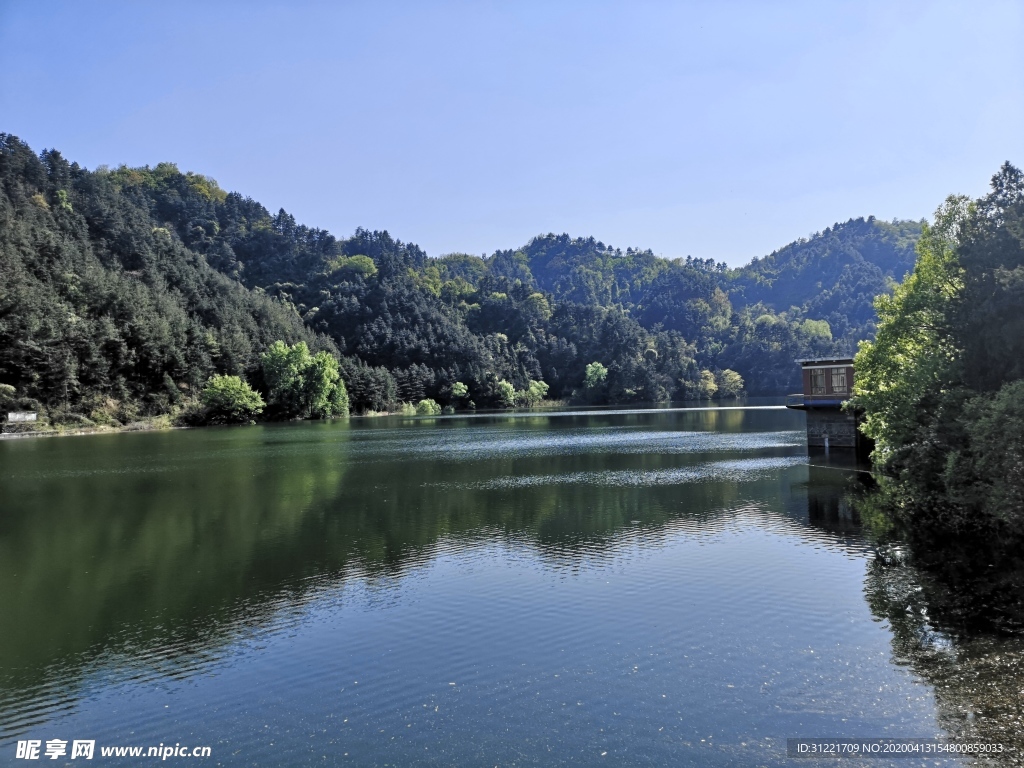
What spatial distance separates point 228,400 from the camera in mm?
106188

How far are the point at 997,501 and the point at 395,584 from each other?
18.0 meters

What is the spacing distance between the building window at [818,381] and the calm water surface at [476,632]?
21263 mm

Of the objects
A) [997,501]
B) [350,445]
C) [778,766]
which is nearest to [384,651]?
[778,766]

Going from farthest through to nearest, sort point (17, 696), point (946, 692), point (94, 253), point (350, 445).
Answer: point (94, 253) → point (350, 445) → point (17, 696) → point (946, 692)

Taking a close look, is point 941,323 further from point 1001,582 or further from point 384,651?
point 384,651

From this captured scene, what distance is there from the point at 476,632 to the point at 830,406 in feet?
139

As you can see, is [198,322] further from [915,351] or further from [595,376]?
[915,351]

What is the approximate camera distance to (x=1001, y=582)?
19.1 metres

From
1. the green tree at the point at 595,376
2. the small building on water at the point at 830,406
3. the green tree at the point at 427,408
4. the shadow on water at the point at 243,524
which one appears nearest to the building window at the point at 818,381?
the small building on water at the point at 830,406

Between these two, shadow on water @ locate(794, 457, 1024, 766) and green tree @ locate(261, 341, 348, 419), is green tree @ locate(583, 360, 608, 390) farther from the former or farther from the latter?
shadow on water @ locate(794, 457, 1024, 766)

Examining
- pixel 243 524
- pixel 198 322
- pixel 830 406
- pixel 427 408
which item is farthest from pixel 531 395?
pixel 243 524

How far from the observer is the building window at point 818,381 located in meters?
53.8

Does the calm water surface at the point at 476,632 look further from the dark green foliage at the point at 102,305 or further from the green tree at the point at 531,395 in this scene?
the green tree at the point at 531,395

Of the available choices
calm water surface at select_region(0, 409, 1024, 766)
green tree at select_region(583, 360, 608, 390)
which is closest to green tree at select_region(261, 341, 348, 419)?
green tree at select_region(583, 360, 608, 390)
